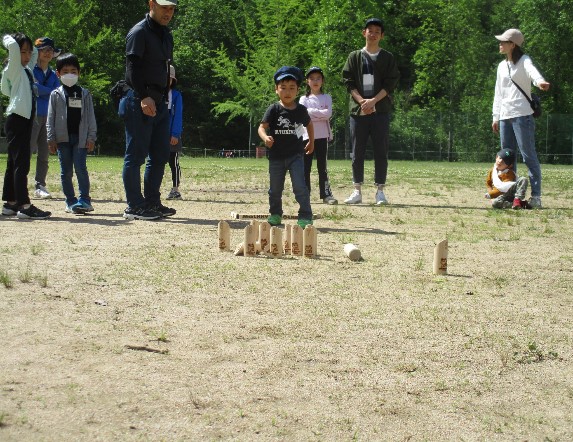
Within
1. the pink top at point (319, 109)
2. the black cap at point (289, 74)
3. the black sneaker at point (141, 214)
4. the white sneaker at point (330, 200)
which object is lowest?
the white sneaker at point (330, 200)

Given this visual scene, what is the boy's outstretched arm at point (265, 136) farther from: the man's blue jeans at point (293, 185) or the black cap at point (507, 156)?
the black cap at point (507, 156)

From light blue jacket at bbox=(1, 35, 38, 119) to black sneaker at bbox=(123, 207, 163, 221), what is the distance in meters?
1.49

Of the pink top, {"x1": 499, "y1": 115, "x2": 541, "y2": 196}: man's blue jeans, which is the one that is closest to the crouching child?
{"x1": 499, "y1": 115, "x2": 541, "y2": 196}: man's blue jeans

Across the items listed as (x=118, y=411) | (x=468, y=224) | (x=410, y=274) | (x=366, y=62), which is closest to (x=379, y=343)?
(x=118, y=411)

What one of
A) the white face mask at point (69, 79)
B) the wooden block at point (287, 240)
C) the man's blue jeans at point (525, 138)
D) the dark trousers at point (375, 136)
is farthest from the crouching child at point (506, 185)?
the wooden block at point (287, 240)

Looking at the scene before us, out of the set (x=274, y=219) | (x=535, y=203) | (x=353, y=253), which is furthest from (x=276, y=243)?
(x=535, y=203)

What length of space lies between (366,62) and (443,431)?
1026 centimetres

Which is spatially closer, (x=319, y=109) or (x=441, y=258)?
(x=441, y=258)

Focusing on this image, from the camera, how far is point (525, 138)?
1351 cm

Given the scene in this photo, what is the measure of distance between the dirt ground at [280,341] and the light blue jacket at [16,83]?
2.09m

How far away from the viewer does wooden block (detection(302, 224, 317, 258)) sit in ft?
26.2

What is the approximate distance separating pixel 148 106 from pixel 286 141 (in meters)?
1.49

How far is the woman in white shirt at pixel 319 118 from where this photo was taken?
13531mm

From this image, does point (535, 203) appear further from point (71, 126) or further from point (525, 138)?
point (71, 126)
